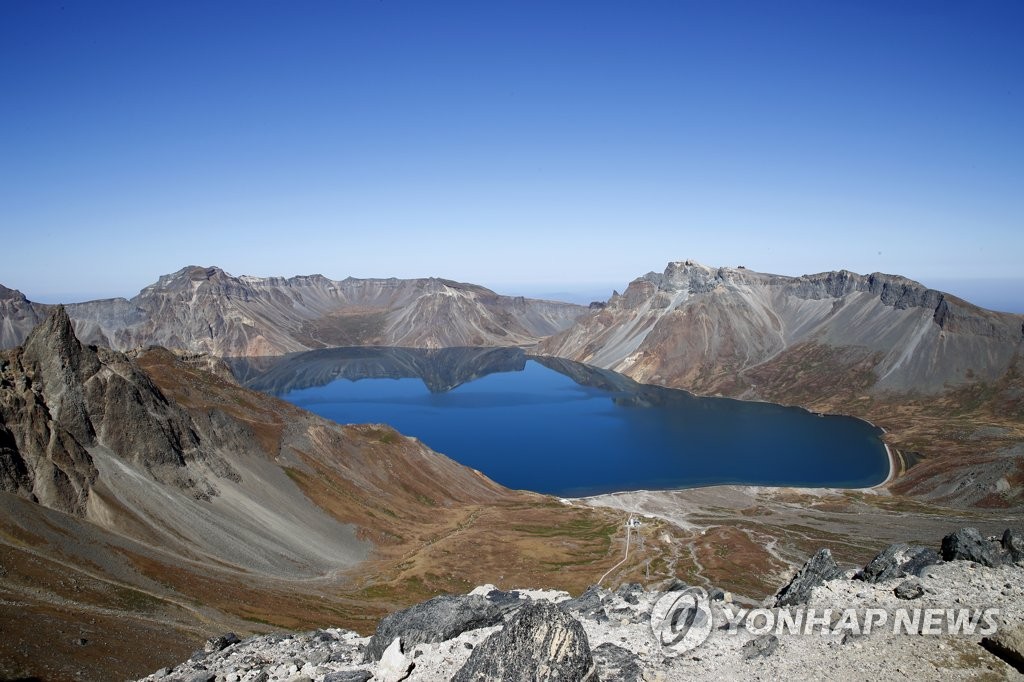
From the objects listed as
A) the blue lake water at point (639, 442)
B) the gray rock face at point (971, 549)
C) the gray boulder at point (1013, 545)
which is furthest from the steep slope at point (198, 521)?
the gray boulder at point (1013, 545)

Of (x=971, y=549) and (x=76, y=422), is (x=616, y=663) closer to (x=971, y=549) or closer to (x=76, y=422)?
(x=971, y=549)

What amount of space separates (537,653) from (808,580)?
15352mm

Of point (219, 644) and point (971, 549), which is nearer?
point (971, 549)

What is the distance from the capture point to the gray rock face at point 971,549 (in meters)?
24.6

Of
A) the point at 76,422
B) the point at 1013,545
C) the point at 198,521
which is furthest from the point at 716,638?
the point at 76,422

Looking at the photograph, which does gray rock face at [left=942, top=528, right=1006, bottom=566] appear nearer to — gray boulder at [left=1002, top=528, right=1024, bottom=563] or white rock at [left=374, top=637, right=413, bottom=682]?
gray boulder at [left=1002, top=528, right=1024, bottom=563]

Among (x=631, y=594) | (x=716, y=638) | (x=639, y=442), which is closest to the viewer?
(x=716, y=638)

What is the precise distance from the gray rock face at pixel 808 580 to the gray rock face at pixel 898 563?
1183 mm

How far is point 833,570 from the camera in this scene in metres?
27.8

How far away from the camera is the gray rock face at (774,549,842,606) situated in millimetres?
24766

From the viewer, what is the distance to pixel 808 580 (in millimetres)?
26656

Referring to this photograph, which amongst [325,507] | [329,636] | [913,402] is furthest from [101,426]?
[913,402]

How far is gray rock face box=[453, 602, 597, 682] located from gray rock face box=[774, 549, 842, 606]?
11437 millimetres

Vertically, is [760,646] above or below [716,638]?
above
